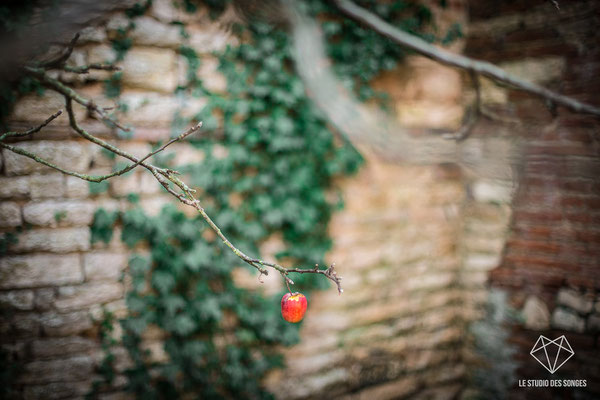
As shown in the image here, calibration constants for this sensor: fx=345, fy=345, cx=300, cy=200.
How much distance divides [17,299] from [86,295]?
0.27 meters

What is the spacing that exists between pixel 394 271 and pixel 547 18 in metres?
1.75

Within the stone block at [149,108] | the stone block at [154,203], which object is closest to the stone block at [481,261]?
the stone block at [154,203]

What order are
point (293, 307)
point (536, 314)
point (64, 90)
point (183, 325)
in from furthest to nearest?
point (536, 314), point (183, 325), point (293, 307), point (64, 90)

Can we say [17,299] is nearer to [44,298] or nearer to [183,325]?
[44,298]

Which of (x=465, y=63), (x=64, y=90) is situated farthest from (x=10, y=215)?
(x=465, y=63)

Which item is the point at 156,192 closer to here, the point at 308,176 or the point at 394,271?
the point at 308,176

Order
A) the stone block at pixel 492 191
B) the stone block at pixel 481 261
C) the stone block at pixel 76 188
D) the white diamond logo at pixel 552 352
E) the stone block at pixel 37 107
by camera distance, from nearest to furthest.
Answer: the stone block at pixel 37 107
the stone block at pixel 76 188
the white diamond logo at pixel 552 352
the stone block at pixel 492 191
the stone block at pixel 481 261

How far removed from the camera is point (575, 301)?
6.46 feet

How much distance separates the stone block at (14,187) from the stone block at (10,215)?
4cm

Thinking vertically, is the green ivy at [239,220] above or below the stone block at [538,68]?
below

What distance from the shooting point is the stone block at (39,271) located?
60.9 inches

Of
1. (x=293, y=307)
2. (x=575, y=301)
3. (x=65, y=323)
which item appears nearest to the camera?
(x=293, y=307)

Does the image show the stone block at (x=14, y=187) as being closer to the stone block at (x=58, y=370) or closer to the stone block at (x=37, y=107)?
the stone block at (x=37, y=107)

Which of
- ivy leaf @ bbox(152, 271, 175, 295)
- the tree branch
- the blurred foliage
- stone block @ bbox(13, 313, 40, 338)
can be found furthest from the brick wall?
stone block @ bbox(13, 313, 40, 338)
